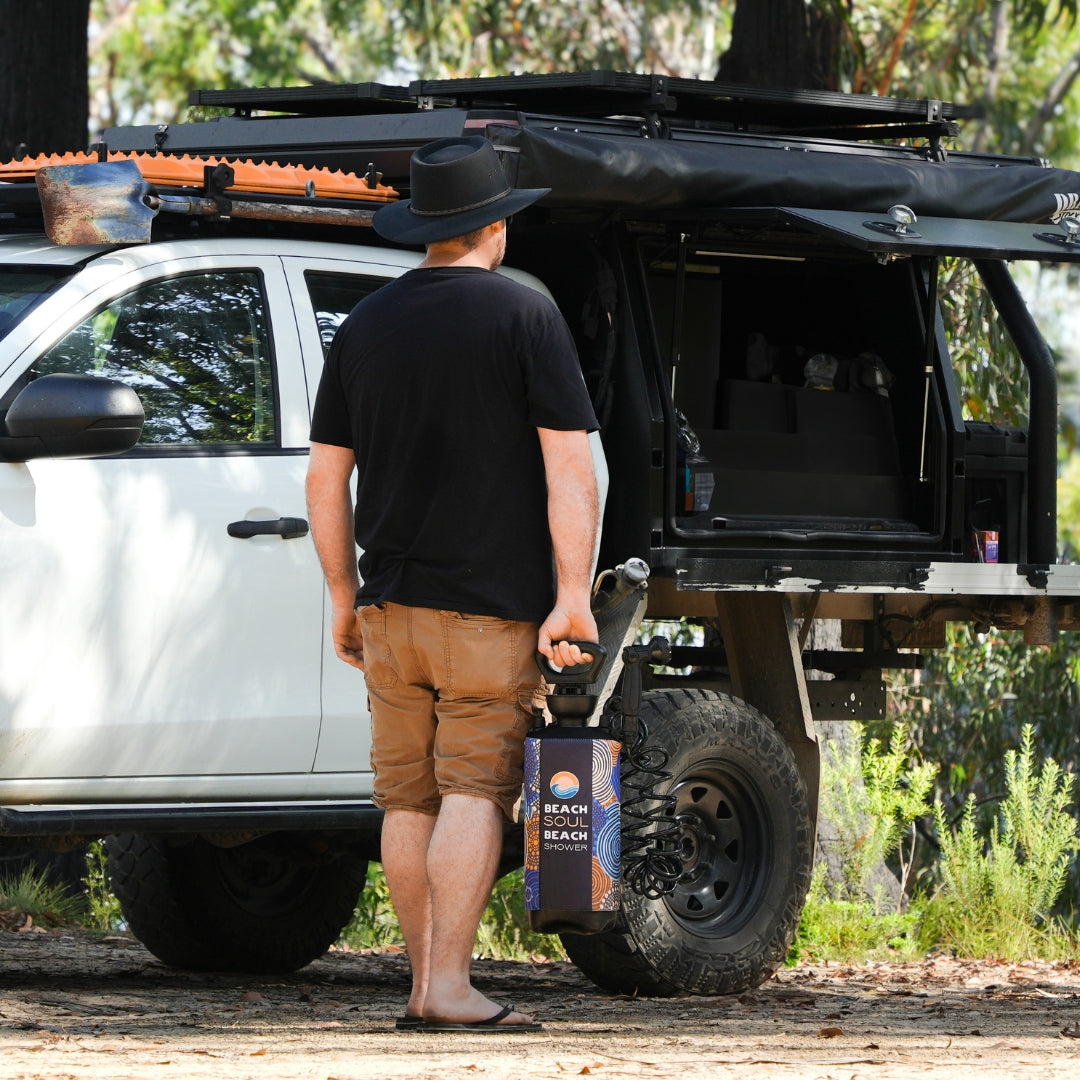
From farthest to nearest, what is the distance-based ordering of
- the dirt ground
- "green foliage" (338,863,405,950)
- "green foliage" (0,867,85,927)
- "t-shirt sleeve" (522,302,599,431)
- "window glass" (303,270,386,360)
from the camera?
"green foliage" (338,863,405,950)
"green foliage" (0,867,85,927)
"window glass" (303,270,386,360)
"t-shirt sleeve" (522,302,599,431)
the dirt ground

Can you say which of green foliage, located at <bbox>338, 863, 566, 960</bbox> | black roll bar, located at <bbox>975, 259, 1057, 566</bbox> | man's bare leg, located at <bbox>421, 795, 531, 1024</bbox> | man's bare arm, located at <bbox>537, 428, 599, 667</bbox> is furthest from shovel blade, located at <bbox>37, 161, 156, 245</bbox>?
green foliage, located at <bbox>338, 863, 566, 960</bbox>

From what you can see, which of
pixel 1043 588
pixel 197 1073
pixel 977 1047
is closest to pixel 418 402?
pixel 197 1073

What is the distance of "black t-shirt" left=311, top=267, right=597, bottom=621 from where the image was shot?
4.54m

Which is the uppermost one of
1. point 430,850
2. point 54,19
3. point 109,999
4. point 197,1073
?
point 54,19

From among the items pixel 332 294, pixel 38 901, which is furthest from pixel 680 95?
pixel 38 901

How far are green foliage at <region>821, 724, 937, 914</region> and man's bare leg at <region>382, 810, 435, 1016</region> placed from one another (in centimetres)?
339

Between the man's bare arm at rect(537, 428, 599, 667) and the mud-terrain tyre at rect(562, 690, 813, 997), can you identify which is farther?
the mud-terrain tyre at rect(562, 690, 813, 997)

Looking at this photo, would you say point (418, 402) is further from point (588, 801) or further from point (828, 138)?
point (828, 138)

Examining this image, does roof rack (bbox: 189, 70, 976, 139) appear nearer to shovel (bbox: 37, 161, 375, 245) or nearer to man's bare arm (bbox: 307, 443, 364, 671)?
shovel (bbox: 37, 161, 375, 245)

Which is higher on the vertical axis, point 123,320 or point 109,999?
point 123,320

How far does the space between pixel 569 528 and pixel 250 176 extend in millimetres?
1692

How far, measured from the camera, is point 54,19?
8914 millimetres

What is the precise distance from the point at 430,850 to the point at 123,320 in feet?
5.70

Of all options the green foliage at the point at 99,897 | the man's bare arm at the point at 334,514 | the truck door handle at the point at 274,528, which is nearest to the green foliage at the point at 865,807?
the green foliage at the point at 99,897
